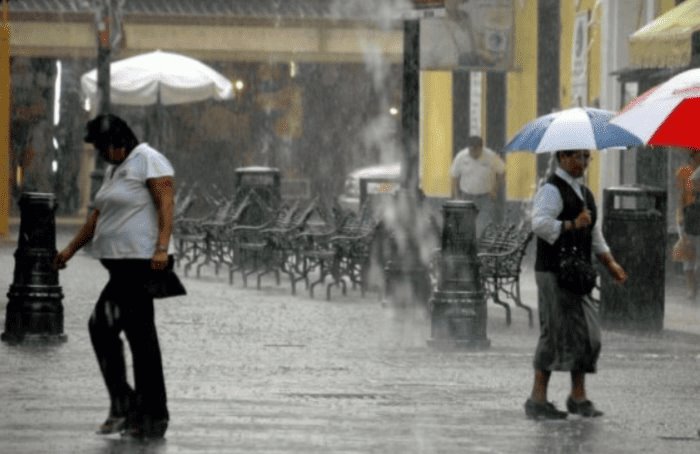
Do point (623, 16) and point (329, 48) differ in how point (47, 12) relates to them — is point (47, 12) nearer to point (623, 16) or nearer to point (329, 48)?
point (329, 48)

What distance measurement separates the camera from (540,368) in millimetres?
11750

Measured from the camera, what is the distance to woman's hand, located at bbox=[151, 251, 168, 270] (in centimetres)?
1070

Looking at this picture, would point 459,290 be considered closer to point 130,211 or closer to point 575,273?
point 575,273

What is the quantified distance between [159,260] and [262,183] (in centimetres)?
1538

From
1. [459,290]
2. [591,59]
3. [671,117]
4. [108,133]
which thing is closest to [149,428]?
[108,133]

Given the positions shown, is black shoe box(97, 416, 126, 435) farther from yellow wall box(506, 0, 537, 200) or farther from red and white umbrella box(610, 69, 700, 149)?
yellow wall box(506, 0, 537, 200)

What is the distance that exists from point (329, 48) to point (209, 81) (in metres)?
11.5

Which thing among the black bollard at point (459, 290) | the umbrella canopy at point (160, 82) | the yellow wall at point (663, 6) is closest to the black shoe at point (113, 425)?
the black bollard at point (459, 290)

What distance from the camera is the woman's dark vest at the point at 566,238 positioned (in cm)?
1169

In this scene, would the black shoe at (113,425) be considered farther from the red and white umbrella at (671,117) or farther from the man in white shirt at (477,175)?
the man in white shirt at (477,175)

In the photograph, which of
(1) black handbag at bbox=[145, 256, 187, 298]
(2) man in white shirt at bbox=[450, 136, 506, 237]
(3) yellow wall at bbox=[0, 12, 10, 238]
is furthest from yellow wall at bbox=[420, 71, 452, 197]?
(1) black handbag at bbox=[145, 256, 187, 298]

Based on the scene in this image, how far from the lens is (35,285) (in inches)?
619

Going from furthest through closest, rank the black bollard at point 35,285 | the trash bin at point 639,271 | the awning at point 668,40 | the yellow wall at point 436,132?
1. the yellow wall at point 436,132
2. the awning at point 668,40
3. the trash bin at point 639,271
4. the black bollard at point 35,285

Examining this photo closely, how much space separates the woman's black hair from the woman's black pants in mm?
647
